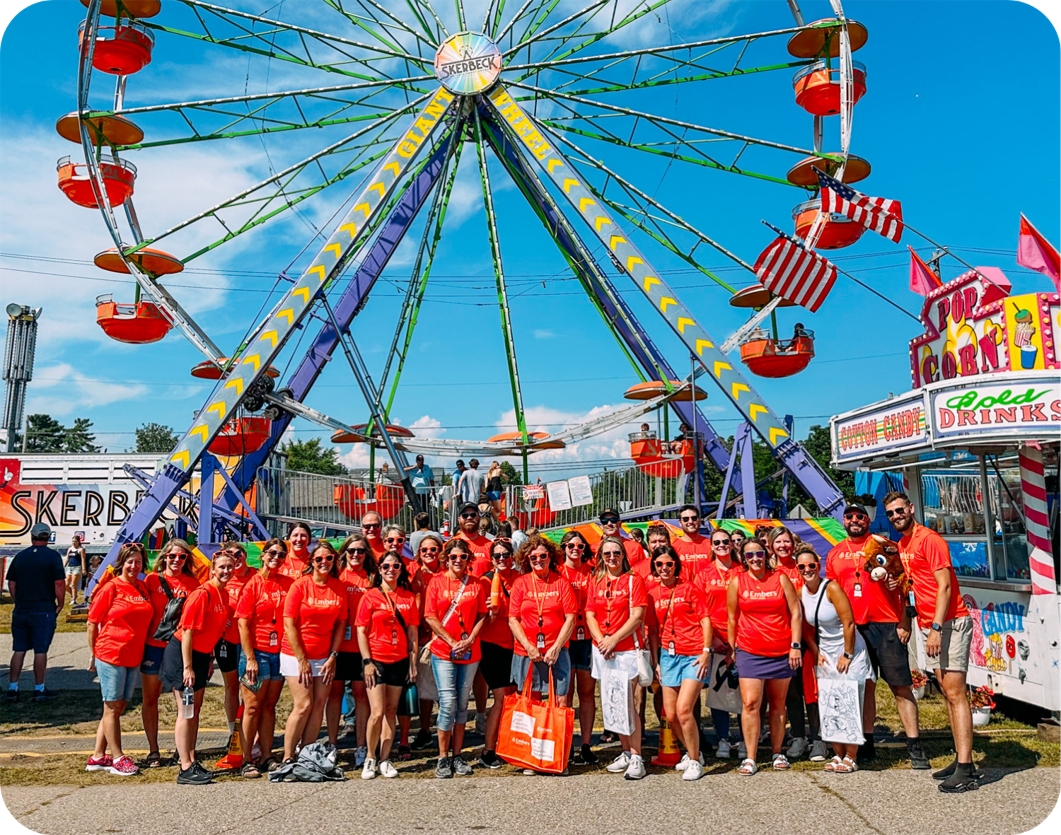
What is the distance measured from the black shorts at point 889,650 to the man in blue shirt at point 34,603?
7966mm

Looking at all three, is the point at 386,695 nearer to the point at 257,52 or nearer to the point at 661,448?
the point at 661,448

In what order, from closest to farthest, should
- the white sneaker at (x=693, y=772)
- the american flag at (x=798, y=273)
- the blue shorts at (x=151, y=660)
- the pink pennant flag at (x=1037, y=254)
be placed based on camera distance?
the white sneaker at (x=693, y=772)
the blue shorts at (x=151, y=660)
the pink pennant flag at (x=1037, y=254)
the american flag at (x=798, y=273)

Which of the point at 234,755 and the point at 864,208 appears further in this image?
the point at 864,208

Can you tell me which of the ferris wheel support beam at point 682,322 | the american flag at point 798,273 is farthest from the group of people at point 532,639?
the american flag at point 798,273

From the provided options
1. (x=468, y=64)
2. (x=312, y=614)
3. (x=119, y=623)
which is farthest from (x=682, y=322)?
(x=119, y=623)

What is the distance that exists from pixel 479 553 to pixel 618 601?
6.62 ft

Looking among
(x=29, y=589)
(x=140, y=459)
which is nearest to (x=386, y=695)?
(x=29, y=589)

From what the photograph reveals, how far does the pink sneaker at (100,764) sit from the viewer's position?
6182 mm

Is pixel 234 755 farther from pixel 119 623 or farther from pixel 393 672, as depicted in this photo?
pixel 393 672

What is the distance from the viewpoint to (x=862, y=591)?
20.5 ft

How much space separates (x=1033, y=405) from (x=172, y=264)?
12.7 metres

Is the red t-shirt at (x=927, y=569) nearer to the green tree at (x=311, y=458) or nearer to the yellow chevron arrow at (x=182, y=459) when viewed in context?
the yellow chevron arrow at (x=182, y=459)

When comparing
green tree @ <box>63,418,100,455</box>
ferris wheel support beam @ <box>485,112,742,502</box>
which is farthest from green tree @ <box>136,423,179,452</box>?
ferris wheel support beam @ <box>485,112,742,502</box>

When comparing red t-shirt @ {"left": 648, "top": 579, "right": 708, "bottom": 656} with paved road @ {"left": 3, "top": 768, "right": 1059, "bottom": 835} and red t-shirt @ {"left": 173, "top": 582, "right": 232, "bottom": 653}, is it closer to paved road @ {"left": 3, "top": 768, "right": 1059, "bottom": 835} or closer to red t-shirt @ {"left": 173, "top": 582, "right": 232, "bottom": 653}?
paved road @ {"left": 3, "top": 768, "right": 1059, "bottom": 835}
